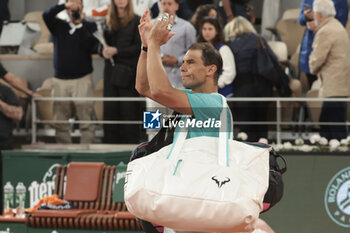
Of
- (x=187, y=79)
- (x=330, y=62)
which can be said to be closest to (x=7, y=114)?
(x=330, y=62)

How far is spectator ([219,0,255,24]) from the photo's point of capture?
8031 mm

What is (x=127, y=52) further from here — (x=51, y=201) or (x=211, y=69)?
(x=211, y=69)

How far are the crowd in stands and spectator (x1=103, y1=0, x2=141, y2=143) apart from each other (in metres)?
0.01

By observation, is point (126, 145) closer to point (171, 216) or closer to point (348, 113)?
point (348, 113)

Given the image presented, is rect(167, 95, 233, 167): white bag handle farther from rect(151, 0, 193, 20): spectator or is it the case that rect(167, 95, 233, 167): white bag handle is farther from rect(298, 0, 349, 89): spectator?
rect(151, 0, 193, 20): spectator

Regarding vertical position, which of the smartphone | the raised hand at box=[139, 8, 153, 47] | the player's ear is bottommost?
the smartphone

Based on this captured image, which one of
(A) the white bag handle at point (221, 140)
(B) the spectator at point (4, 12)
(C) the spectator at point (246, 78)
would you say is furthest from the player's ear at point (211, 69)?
(B) the spectator at point (4, 12)

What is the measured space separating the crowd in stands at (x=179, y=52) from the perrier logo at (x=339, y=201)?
0.64m

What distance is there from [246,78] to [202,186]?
4.35 meters

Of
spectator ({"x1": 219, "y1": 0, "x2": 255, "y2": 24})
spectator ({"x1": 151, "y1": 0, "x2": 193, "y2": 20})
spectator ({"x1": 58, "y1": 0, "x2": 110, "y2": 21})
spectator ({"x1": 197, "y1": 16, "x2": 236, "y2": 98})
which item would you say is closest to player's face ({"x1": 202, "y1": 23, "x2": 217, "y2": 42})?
spectator ({"x1": 197, "y1": 16, "x2": 236, "y2": 98})

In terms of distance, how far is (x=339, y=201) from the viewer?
21.2 feet

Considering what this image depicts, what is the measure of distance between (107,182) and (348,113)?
10.1 feet

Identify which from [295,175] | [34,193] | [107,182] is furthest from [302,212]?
[34,193]

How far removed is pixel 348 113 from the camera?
7824mm
